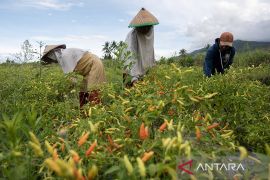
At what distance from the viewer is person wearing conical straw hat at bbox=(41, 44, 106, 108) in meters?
5.32

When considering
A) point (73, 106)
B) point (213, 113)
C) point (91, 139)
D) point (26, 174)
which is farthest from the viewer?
point (73, 106)

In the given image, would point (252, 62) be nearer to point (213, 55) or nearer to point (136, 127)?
point (213, 55)

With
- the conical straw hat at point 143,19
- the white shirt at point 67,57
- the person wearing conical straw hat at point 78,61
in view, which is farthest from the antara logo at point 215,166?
the white shirt at point 67,57

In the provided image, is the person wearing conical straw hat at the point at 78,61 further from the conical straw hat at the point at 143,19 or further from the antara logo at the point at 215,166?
the antara logo at the point at 215,166

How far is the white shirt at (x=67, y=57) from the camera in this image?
17.4 ft

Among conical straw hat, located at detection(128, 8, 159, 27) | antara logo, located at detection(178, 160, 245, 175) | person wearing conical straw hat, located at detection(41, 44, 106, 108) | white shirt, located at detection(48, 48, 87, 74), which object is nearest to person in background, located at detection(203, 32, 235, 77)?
conical straw hat, located at detection(128, 8, 159, 27)

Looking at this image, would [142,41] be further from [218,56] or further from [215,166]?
[215,166]

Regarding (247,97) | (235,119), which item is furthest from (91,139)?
(247,97)

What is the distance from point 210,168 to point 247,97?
1.59 metres

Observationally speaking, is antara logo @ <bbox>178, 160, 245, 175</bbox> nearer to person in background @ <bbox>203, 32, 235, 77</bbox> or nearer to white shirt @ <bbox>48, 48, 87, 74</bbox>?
person in background @ <bbox>203, 32, 235, 77</bbox>

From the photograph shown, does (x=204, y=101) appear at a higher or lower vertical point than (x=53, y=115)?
higher

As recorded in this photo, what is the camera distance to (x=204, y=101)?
2564 millimetres

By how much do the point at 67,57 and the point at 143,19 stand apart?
1103 mm

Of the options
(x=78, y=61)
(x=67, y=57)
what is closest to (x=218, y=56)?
(x=78, y=61)
